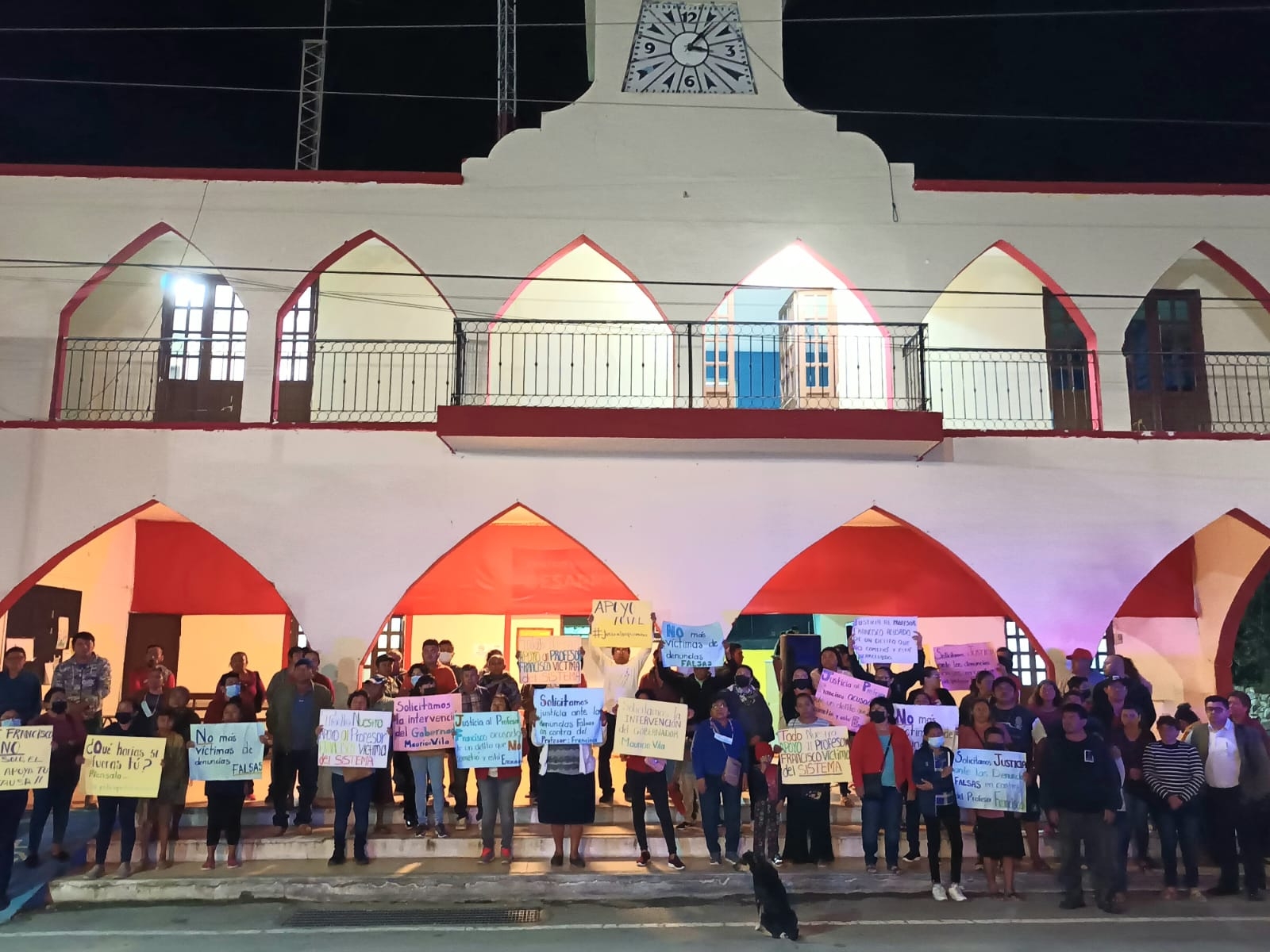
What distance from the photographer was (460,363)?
11.1 m

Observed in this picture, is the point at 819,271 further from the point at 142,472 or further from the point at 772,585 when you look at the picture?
the point at 142,472

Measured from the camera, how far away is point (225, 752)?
8.21 m

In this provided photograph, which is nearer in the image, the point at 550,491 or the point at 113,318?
the point at 550,491

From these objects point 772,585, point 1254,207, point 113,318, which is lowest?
point 772,585

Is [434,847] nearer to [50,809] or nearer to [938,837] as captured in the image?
[50,809]

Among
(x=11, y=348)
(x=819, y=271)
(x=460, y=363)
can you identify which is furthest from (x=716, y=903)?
(x=11, y=348)

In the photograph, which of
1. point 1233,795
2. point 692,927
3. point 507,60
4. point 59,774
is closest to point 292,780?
point 59,774

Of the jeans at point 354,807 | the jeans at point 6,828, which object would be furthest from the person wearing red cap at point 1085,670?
the jeans at point 6,828

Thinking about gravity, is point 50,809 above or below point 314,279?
below

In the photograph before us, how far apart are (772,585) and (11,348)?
30.0ft

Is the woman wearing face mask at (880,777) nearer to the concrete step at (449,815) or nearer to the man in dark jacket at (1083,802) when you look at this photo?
the man in dark jacket at (1083,802)

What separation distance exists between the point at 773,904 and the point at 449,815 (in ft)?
12.5

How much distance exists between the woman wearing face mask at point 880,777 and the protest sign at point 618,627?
224 centimetres

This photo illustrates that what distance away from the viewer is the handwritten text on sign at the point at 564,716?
8.26 m
